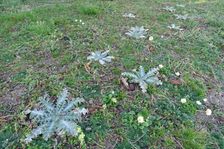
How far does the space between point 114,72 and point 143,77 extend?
36 centimetres

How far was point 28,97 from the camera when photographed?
10.3 feet

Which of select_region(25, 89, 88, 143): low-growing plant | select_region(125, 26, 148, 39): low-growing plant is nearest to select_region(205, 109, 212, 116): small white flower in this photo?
select_region(25, 89, 88, 143): low-growing plant

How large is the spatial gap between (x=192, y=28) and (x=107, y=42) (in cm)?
151

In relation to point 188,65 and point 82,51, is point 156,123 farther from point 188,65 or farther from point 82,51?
point 82,51

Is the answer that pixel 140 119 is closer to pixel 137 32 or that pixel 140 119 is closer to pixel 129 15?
pixel 137 32

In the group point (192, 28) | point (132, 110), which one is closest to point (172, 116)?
point (132, 110)

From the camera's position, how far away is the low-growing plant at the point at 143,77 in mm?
3228

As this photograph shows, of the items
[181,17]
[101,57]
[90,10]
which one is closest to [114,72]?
[101,57]

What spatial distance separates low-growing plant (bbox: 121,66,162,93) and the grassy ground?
94 mm

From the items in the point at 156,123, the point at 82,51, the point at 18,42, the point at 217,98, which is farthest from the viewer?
the point at 18,42

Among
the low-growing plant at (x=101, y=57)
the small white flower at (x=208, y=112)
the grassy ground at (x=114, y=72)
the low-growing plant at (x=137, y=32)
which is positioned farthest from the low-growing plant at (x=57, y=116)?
the low-growing plant at (x=137, y=32)

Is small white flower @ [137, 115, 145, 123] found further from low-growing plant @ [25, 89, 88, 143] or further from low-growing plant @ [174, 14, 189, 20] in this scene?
low-growing plant @ [174, 14, 189, 20]

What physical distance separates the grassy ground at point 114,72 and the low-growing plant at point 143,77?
94 mm

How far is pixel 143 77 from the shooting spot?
10.8 feet
